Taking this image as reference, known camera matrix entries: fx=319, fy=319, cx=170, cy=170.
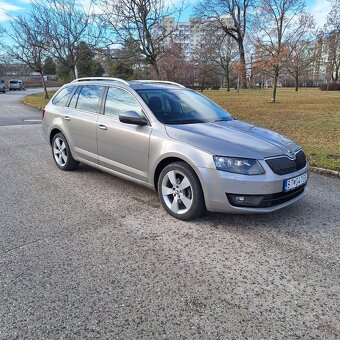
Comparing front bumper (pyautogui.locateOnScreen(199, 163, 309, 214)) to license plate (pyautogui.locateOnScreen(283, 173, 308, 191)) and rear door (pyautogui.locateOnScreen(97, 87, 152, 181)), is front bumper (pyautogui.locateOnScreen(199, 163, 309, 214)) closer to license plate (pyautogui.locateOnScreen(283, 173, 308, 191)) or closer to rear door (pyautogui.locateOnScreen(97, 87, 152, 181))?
license plate (pyautogui.locateOnScreen(283, 173, 308, 191))

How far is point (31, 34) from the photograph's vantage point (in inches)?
862

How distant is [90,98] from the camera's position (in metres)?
5.14

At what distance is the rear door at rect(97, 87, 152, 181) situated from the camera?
419cm

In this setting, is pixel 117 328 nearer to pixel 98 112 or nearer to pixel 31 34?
pixel 98 112

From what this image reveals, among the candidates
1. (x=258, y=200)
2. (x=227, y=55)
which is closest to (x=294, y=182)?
(x=258, y=200)

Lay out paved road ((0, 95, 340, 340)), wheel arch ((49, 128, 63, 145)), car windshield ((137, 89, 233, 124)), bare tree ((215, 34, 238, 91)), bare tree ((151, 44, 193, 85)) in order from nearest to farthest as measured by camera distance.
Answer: paved road ((0, 95, 340, 340)) < car windshield ((137, 89, 233, 124)) < wheel arch ((49, 128, 63, 145)) < bare tree ((151, 44, 193, 85)) < bare tree ((215, 34, 238, 91))

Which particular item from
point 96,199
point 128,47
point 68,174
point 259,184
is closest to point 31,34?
point 128,47

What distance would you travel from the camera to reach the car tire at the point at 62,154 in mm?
5707

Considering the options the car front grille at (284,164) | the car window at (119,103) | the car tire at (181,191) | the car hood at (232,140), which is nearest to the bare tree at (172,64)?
the car window at (119,103)

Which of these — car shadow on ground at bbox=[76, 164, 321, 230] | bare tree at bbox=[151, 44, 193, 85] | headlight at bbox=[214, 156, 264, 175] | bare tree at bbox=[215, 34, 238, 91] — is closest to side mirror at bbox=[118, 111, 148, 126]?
car shadow on ground at bbox=[76, 164, 321, 230]

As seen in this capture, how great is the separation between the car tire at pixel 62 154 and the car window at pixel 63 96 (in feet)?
1.91

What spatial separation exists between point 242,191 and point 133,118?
1673 millimetres

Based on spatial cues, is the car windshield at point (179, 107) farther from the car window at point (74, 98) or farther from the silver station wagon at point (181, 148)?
the car window at point (74, 98)

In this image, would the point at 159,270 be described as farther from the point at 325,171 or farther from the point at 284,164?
the point at 325,171
